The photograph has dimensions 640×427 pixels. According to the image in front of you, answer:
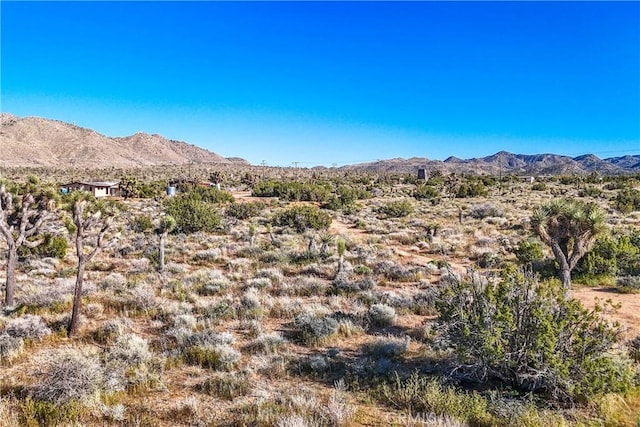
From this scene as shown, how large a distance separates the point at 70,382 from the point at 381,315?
6.97 metres

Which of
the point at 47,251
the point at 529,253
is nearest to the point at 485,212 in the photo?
the point at 529,253

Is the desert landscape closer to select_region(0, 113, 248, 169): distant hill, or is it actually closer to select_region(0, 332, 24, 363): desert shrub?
select_region(0, 332, 24, 363): desert shrub

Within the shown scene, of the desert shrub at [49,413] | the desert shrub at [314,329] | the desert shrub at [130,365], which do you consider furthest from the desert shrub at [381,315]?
the desert shrub at [49,413]

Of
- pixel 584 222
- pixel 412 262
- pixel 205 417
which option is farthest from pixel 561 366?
pixel 412 262

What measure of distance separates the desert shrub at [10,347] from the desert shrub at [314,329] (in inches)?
233

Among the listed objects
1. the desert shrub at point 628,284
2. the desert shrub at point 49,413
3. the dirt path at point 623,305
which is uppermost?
the desert shrub at point 628,284

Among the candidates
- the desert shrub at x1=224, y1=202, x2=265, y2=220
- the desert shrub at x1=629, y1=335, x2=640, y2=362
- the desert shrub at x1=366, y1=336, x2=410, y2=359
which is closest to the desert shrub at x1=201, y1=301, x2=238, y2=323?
Result: the desert shrub at x1=366, y1=336, x2=410, y2=359

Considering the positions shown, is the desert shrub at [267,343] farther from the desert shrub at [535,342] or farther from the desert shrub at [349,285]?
the desert shrub at [349,285]

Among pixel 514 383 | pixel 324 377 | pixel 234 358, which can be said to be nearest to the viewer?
pixel 514 383

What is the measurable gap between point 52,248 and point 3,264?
196cm

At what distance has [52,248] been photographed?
19406 millimetres

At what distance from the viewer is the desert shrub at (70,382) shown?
6711mm

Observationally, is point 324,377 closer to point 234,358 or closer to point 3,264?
point 234,358

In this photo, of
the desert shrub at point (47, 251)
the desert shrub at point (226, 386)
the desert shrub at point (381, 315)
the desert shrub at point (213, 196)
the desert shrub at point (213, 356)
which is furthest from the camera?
the desert shrub at point (213, 196)
